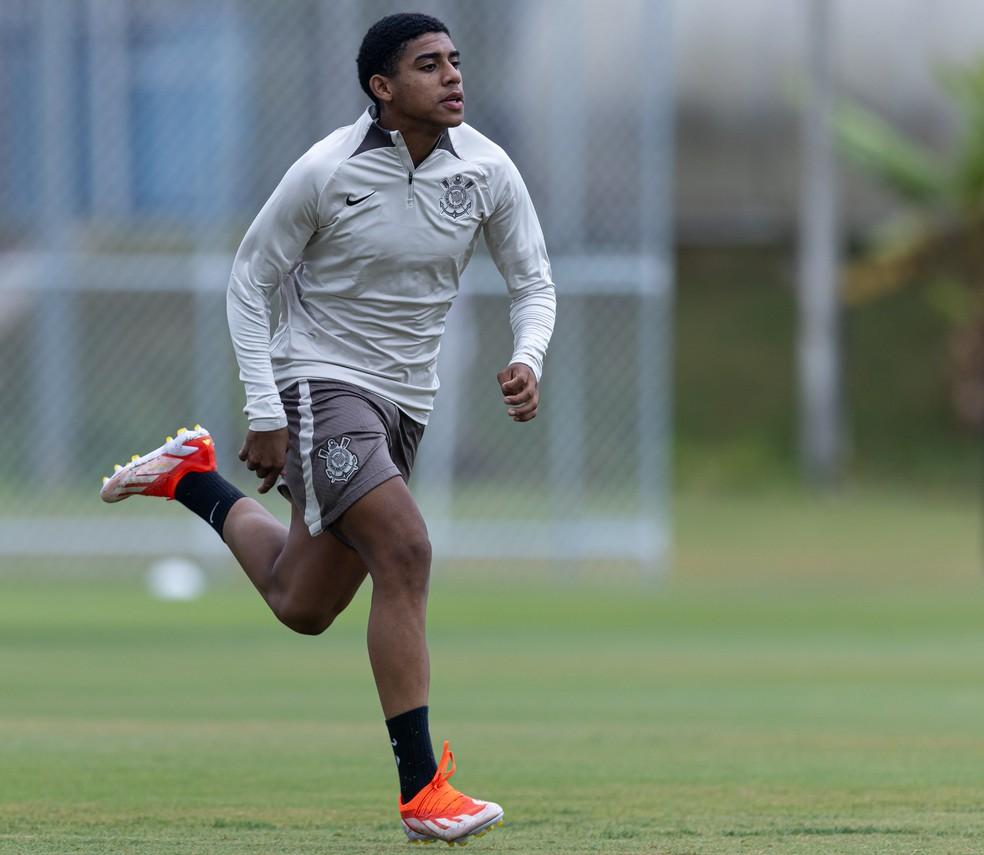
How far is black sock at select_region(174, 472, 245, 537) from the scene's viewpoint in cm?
630

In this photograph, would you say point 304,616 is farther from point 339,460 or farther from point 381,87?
point 381,87

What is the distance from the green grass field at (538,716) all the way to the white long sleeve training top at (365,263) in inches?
46.6

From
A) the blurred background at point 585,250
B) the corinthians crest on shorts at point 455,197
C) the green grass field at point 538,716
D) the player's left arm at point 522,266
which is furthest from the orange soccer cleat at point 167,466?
the blurred background at point 585,250

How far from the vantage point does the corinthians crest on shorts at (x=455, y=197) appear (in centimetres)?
555

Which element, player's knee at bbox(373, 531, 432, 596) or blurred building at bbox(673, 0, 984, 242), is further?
blurred building at bbox(673, 0, 984, 242)

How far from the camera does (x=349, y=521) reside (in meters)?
5.36

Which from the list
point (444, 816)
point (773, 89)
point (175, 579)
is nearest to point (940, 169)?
point (773, 89)

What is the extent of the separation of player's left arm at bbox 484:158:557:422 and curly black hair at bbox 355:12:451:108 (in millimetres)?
412

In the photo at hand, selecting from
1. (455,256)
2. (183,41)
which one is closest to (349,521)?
(455,256)

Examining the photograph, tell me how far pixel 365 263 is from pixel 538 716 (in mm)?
3287

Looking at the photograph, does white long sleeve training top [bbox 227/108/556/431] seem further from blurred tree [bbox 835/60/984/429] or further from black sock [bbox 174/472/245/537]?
blurred tree [bbox 835/60/984/429]

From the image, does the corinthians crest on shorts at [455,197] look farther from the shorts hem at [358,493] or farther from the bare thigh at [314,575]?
the bare thigh at [314,575]

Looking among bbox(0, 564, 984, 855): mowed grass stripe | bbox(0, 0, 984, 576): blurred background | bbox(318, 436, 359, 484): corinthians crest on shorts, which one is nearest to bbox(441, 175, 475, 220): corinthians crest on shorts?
bbox(318, 436, 359, 484): corinthians crest on shorts

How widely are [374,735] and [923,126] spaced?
66.0 ft
